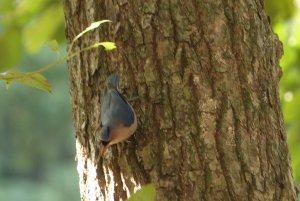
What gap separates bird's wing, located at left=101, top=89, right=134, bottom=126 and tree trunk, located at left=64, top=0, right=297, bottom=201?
1.5 inches

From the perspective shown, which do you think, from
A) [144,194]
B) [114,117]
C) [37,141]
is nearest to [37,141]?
[37,141]

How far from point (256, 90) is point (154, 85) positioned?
287 millimetres

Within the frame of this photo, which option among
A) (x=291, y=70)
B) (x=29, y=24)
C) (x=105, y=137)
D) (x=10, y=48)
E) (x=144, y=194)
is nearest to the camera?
(x=144, y=194)

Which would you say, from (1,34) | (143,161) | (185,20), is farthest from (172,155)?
(1,34)

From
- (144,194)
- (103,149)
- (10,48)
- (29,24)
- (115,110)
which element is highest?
(29,24)

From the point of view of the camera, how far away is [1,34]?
2611mm

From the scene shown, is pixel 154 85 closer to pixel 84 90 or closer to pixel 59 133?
pixel 84 90

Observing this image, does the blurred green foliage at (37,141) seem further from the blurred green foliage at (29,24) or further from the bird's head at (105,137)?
the bird's head at (105,137)

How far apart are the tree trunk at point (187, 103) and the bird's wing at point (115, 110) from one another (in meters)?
0.04

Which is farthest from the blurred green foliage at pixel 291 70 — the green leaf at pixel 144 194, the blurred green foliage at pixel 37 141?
the blurred green foliage at pixel 37 141

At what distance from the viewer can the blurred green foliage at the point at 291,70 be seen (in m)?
2.60

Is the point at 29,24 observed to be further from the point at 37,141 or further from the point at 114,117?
the point at 37,141

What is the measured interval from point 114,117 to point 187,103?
211 mm

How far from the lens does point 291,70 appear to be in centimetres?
295
